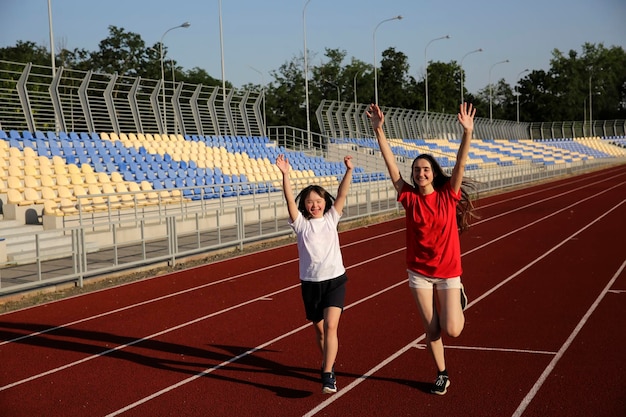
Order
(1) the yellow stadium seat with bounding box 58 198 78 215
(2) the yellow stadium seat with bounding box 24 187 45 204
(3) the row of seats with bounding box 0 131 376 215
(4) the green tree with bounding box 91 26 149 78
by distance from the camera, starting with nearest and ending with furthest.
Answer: (1) the yellow stadium seat with bounding box 58 198 78 215, (2) the yellow stadium seat with bounding box 24 187 45 204, (3) the row of seats with bounding box 0 131 376 215, (4) the green tree with bounding box 91 26 149 78

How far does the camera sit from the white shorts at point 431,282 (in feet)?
18.4

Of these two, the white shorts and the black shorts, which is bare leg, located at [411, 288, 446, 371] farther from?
the black shorts

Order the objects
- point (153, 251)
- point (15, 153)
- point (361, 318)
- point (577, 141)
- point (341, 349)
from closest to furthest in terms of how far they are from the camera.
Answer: point (341, 349), point (361, 318), point (153, 251), point (15, 153), point (577, 141)

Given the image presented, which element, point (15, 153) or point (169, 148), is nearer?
point (15, 153)

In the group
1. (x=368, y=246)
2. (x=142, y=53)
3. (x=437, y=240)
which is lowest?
(x=368, y=246)

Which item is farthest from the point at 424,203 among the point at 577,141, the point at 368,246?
the point at 577,141

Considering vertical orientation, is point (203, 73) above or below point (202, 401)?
above

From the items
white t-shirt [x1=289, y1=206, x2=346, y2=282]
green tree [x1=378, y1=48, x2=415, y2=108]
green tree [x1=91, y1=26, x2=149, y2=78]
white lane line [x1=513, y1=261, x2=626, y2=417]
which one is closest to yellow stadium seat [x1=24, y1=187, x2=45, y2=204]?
white lane line [x1=513, y1=261, x2=626, y2=417]

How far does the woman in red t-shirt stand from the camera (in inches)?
221

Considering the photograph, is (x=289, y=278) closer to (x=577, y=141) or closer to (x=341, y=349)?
(x=341, y=349)

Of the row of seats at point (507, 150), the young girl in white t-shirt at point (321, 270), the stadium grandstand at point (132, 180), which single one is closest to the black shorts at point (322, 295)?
the young girl in white t-shirt at point (321, 270)

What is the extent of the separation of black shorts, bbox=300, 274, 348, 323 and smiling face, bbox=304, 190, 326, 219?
538mm

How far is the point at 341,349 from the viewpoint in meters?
7.49

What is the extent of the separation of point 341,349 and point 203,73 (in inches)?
3650
